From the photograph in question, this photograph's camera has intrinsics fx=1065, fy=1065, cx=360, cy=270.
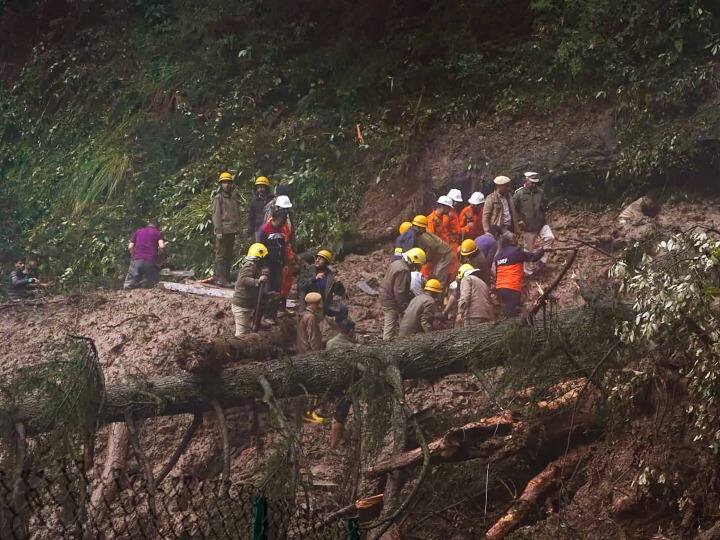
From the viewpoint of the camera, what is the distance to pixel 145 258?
17.3m

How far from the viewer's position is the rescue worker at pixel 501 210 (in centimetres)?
1581

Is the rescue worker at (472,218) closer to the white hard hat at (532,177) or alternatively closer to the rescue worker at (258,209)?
the white hard hat at (532,177)

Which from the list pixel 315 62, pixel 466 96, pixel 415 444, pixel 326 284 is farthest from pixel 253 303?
pixel 315 62

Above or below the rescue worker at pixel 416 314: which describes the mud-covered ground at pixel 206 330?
below

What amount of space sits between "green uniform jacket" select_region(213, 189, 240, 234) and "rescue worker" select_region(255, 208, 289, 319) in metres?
1.66

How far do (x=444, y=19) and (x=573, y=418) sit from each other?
12.7 metres

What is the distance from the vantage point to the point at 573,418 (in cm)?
A: 999

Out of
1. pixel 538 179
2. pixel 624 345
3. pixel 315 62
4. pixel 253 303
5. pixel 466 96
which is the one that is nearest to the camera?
pixel 624 345

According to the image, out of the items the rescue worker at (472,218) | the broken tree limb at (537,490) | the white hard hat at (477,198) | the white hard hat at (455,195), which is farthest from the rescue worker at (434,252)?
the broken tree limb at (537,490)

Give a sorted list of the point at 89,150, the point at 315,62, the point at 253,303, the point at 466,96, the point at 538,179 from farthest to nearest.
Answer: the point at 89,150 → the point at 315,62 → the point at 466,96 → the point at 538,179 → the point at 253,303

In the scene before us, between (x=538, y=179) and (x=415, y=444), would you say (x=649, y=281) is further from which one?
(x=538, y=179)

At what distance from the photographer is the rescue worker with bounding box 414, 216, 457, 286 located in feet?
50.2

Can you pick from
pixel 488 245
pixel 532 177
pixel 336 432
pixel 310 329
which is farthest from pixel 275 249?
pixel 532 177

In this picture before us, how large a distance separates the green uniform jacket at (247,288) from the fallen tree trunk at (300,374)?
2.40m
